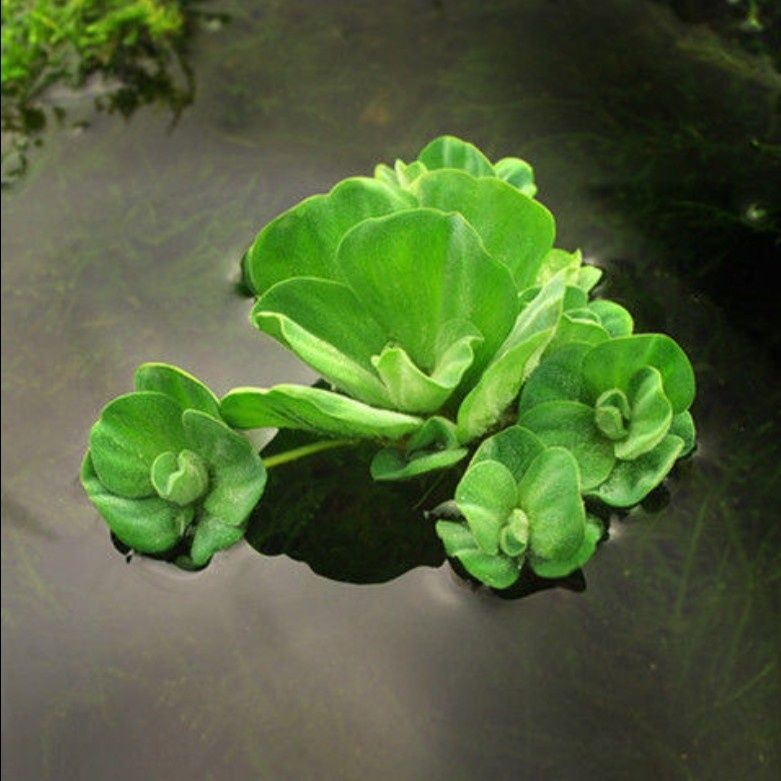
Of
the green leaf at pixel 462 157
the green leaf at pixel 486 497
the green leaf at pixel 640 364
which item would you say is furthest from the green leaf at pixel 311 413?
the green leaf at pixel 462 157

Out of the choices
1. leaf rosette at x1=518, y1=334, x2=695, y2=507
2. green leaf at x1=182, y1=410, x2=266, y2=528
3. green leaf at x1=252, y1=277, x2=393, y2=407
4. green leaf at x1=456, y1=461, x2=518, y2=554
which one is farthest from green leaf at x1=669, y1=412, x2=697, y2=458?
green leaf at x1=182, y1=410, x2=266, y2=528

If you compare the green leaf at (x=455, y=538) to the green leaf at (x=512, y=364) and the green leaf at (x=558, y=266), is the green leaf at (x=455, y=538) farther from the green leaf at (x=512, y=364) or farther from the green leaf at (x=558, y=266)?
the green leaf at (x=558, y=266)

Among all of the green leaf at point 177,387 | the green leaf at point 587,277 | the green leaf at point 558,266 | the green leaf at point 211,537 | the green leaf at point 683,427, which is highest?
the green leaf at point 558,266

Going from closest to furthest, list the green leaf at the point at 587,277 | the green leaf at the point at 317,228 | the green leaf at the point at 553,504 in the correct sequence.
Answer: the green leaf at the point at 553,504 < the green leaf at the point at 317,228 < the green leaf at the point at 587,277

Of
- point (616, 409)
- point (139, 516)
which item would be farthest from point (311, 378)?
point (616, 409)

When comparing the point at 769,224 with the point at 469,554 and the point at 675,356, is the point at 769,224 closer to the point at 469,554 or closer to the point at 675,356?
the point at 675,356

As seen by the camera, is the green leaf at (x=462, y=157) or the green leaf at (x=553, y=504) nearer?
the green leaf at (x=553, y=504)

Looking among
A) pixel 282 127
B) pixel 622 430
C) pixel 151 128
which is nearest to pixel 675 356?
pixel 622 430

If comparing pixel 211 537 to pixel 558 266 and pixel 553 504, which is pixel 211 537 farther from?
pixel 558 266
